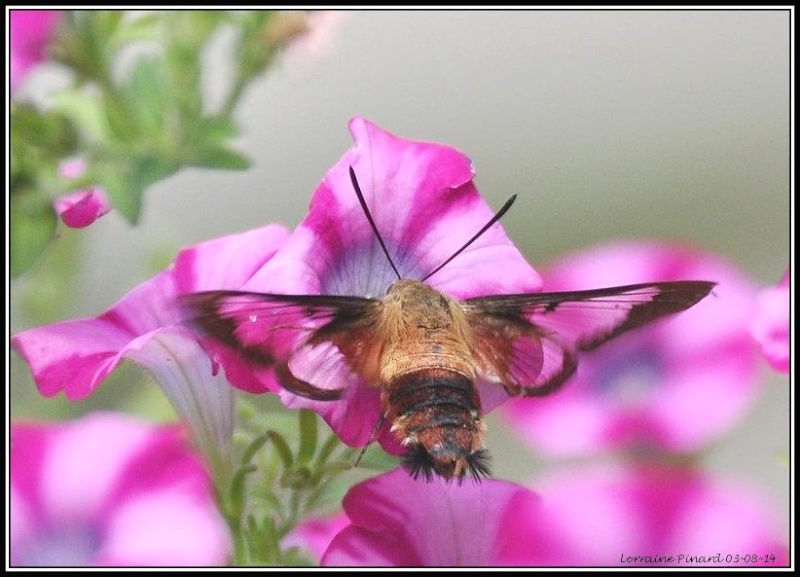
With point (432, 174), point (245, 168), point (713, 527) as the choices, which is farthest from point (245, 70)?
point (713, 527)

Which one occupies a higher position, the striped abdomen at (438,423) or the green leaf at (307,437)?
the striped abdomen at (438,423)

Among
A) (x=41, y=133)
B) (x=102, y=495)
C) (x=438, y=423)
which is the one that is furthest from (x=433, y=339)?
(x=41, y=133)

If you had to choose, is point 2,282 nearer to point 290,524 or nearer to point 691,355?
point 290,524

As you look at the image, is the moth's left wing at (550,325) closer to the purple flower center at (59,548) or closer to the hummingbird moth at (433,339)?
the hummingbird moth at (433,339)

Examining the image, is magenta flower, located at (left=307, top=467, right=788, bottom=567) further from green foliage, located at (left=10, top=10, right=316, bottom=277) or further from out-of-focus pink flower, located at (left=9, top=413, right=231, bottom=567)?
green foliage, located at (left=10, top=10, right=316, bottom=277)

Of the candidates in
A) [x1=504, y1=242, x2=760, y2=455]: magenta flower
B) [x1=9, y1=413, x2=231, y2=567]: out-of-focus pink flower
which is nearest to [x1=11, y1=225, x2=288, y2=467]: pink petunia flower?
[x1=9, y1=413, x2=231, y2=567]: out-of-focus pink flower

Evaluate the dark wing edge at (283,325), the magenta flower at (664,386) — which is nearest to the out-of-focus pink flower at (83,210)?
the dark wing edge at (283,325)
